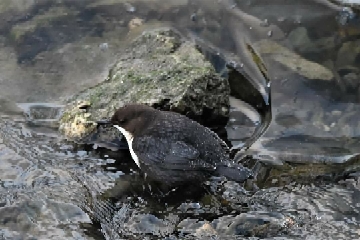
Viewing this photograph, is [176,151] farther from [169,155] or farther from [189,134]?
[189,134]

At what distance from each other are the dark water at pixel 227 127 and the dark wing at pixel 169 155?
0.24m

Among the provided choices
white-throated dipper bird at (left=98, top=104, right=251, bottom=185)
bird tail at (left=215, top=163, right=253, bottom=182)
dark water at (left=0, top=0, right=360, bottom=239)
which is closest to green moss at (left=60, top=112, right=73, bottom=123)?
dark water at (left=0, top=0, right=360, bottom=239)

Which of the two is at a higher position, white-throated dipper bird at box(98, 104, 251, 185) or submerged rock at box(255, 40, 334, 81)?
submerged rock at box(255, 40, 334, 81)

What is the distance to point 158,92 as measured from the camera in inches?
197

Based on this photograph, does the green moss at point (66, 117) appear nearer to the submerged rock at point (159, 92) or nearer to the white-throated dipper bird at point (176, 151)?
the submerged rock at point (159, 92)

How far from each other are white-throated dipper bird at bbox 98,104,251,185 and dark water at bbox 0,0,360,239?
0.18 metres

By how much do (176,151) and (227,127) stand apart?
1.01 metres

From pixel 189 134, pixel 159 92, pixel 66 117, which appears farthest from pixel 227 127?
pixel 66 117

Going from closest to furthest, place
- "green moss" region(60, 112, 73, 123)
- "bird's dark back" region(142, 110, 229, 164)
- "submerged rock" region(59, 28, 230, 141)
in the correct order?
"bird's dark back" region(142, 110, 229, 164), "submerged rock" region(59, 28, 230, 141), "green moss" region(60, 112, 73, 123)

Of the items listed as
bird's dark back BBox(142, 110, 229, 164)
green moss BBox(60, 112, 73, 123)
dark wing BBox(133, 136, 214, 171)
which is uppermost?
bird's dark back BBox(142, 110, 229, 164)

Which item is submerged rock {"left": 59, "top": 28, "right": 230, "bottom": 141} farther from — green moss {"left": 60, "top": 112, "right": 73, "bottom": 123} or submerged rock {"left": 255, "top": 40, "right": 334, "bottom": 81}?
submerged rock {"left": 255, "top": 40, "right": 334, "bottom": 81}

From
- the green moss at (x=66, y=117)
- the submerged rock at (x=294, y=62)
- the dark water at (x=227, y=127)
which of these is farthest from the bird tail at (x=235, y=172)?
the submerged rock at (x=294, y=62)

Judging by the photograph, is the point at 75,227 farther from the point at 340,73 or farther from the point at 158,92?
the point at 340,73

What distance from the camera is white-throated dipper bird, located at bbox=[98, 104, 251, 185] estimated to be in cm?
427
